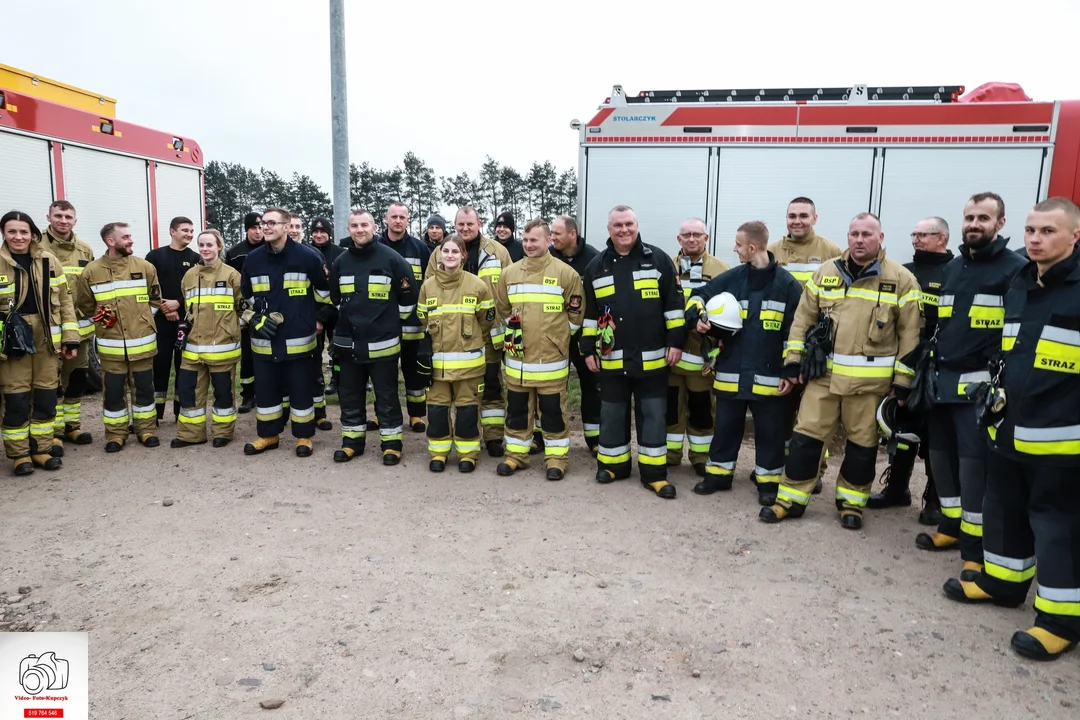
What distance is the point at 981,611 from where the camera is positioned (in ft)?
12.3

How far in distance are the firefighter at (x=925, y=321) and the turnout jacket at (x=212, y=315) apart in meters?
5.37

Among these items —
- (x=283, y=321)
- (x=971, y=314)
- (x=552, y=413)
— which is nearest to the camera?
(x=971, y=314)

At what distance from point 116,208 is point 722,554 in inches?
315

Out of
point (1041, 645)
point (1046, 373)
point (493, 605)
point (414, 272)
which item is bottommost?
point (493, 605)

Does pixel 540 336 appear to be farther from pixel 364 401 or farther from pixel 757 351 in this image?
pixel 364 401

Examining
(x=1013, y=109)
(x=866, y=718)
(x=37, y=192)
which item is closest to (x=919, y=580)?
(x=866, y=718)

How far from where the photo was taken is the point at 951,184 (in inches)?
285

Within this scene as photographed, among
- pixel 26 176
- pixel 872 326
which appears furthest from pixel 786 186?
pixel 26 176

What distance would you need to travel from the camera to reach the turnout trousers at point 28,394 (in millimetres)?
5895

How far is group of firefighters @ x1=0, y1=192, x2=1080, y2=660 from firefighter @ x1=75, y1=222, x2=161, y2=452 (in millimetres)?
20

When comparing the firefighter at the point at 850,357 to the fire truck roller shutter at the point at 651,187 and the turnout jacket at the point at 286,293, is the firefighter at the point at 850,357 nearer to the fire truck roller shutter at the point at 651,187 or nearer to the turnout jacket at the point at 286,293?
the fire truck roller shutter at the point at 651,187

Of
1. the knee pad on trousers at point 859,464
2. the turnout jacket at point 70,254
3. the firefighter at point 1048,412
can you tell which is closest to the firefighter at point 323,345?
the turnout jacket at point 70,254

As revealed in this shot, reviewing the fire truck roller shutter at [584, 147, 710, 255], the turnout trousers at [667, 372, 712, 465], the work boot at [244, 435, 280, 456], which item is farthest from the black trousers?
the turnout trousers at [667, 372, 712, 465]

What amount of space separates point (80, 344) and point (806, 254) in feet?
20.9
